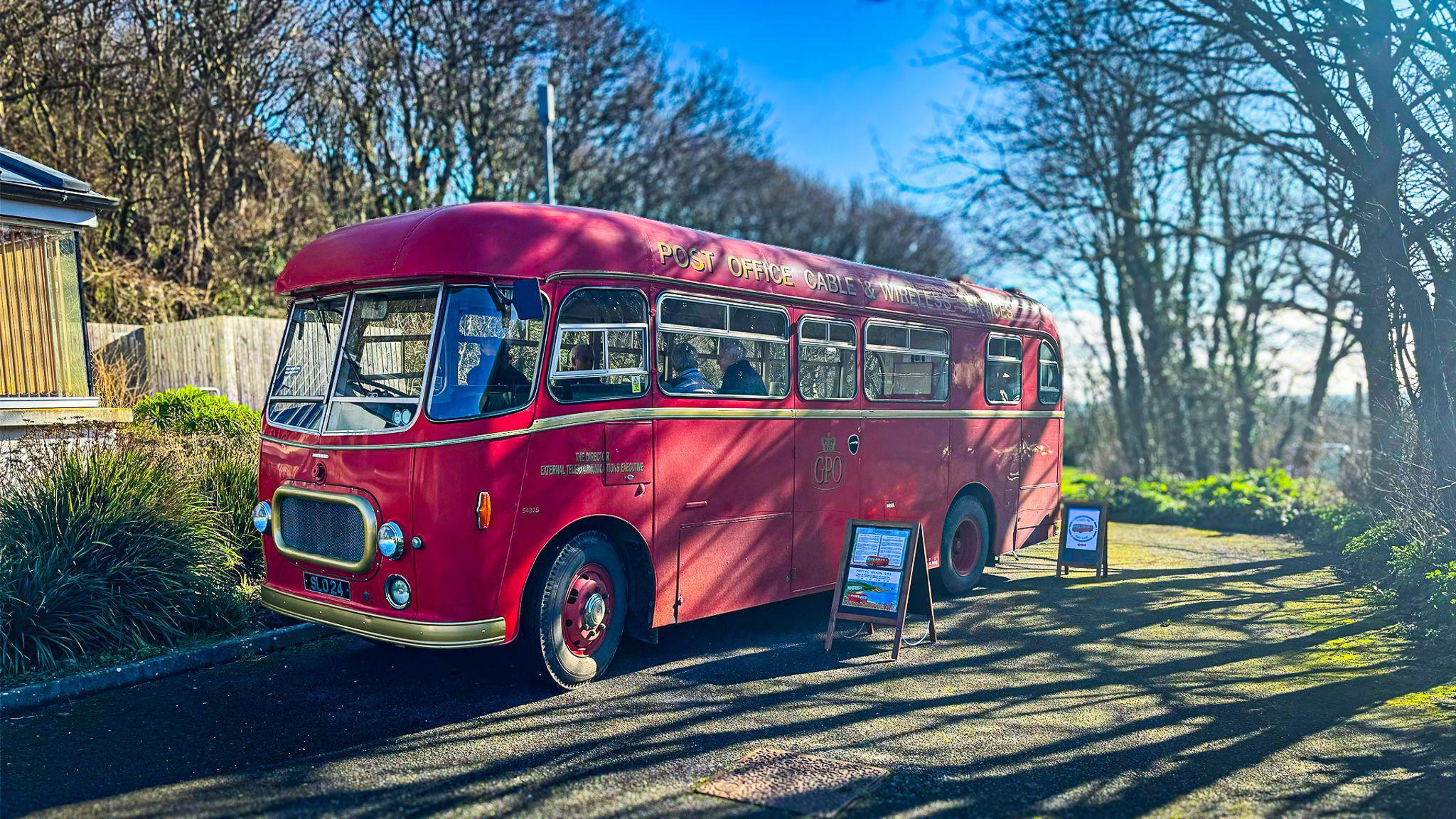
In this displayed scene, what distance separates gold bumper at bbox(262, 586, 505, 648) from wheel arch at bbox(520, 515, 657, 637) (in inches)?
38.3

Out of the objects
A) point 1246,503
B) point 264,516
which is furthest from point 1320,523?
point 264,516

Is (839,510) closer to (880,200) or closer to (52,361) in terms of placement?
(52,361)

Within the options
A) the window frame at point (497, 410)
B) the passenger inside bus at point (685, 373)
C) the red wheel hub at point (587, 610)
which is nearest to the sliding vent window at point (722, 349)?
the passenger inside bus at point (685, 373)

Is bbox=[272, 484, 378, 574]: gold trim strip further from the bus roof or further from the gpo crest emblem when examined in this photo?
the gpo crest emblem

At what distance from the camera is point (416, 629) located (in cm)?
608

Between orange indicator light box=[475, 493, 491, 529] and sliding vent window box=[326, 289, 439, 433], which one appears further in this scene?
sliding vent window box=[326, 289, 439, 433]

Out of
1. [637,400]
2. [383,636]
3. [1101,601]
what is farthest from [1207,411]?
[383,636]

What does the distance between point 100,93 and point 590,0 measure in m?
10.6

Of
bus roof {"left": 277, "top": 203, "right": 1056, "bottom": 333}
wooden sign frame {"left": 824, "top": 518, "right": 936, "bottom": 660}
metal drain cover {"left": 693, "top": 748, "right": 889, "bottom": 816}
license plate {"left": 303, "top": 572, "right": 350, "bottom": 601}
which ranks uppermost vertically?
bus roof {"left": 277, "top": 203, "right": 1056, "bottom": 333}

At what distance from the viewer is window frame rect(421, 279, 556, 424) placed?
617 centimetres

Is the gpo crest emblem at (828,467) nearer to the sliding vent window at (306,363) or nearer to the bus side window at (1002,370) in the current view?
the bus side window at (1002,370)

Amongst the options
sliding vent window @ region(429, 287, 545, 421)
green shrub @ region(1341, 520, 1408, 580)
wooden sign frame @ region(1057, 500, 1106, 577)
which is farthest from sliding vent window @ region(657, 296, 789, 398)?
green shrub @ region(1341, 520, 1408, 580)

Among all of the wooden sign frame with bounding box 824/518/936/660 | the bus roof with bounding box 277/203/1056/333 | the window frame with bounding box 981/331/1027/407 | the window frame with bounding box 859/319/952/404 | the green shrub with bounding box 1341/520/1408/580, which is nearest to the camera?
the bus roof with bounding box 277/203/1056/333

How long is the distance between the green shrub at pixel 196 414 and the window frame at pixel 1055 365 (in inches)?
334
